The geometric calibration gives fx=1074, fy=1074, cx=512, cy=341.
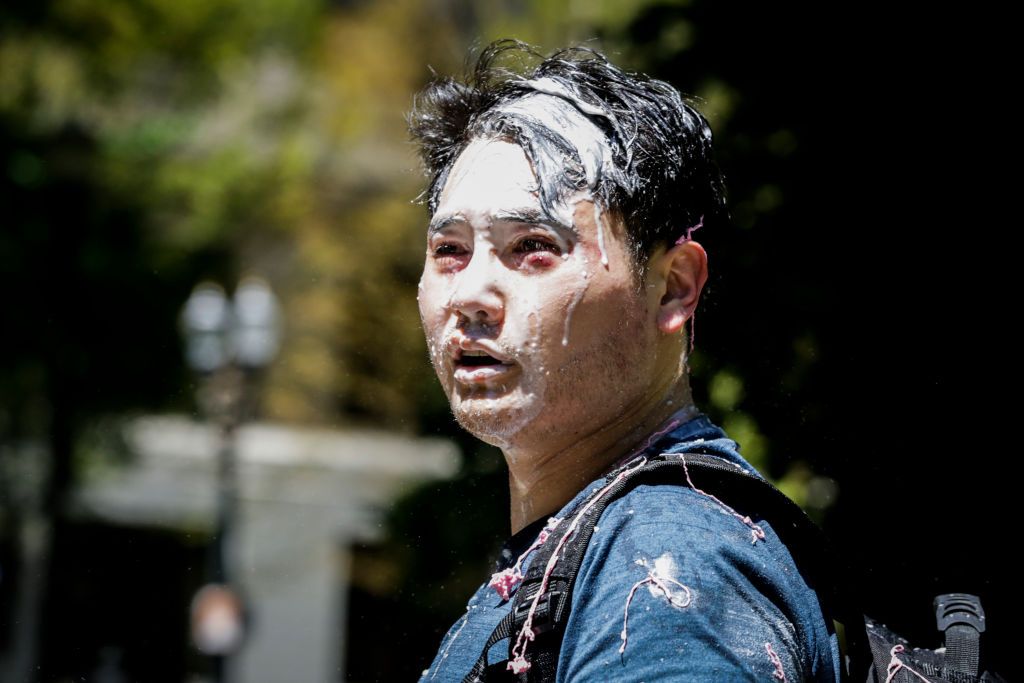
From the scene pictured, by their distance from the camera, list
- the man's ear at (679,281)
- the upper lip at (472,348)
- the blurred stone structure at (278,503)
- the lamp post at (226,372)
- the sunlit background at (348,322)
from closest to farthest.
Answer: the upper lip at (472,348)
the man's ear at (679,281)
the sunlit background at (348,322)
the lamp post at (226,372)
the blurred stone structure at (278,503)

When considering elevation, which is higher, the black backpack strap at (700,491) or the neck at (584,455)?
the neck at (584,455)

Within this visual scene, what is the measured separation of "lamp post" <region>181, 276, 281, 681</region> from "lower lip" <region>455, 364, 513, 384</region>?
575 cm

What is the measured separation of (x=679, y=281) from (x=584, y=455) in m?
0.34

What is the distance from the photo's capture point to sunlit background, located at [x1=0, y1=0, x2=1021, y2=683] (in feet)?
8.84

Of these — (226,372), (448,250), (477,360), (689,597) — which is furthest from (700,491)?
(226,372)

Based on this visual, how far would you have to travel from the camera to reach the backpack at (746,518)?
1.37m

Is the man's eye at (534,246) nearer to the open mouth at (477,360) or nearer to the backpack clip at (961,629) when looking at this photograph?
the open mouth at (477,360)

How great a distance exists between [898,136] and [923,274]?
39 centimetres

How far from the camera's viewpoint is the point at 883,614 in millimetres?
2418

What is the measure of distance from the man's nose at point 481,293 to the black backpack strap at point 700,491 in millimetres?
329

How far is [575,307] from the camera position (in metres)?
1.67

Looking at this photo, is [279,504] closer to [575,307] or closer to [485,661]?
[575,307]

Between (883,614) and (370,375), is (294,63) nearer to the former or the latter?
(370,375)

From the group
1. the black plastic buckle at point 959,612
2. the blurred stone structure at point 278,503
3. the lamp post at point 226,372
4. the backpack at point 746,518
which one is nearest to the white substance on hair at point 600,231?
the backpack at point 746,518
